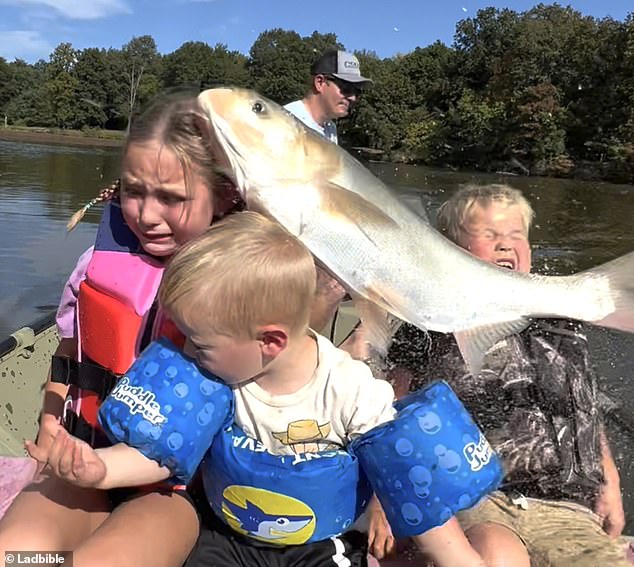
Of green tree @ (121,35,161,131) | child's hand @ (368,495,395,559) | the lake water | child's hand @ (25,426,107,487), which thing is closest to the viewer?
child's hand @ (25,426,107,487)

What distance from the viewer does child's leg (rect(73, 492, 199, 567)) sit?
1.99m

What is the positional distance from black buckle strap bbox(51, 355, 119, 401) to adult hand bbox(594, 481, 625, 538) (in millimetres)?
1925

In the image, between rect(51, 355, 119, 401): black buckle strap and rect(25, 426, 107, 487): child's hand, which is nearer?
rect(25, 426, 107, 487): child's hand

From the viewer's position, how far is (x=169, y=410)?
210cm

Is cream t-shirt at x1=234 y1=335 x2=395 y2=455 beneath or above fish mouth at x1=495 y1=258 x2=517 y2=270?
beneath

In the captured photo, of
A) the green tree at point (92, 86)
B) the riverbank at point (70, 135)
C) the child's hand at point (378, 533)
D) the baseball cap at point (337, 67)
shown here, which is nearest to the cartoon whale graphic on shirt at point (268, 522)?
the child's hand at point (378, 533)

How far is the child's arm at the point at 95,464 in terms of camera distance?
1885 millimetres

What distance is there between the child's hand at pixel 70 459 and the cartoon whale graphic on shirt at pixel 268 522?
446mm

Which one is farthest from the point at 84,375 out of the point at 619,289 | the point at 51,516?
the point at 619,289

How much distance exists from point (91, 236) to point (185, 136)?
11946 millimetres

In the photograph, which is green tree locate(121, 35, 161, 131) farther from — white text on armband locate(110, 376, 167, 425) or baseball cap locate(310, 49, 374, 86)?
white text on armband locate(110, 376, 167, 425)

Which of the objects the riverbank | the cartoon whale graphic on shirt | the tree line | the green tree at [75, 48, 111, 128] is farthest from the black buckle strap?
the green tree at [75, 48, 111, 128]

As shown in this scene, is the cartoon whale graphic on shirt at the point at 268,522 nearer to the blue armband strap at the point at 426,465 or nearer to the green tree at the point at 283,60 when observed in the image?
the blue armband strap at the point at 426,465

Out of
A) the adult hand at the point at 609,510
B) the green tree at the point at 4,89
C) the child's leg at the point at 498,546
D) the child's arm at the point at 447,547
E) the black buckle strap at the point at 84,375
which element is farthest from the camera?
the green tree at the point at 4,89
